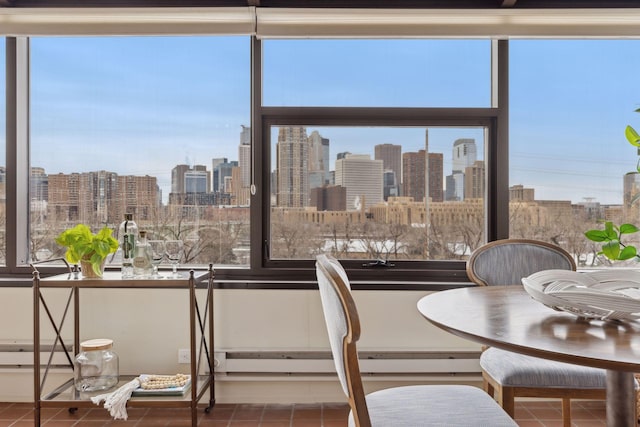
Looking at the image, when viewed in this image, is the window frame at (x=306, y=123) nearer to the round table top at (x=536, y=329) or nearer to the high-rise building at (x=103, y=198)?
the high-rise building at (x=103, y=198)

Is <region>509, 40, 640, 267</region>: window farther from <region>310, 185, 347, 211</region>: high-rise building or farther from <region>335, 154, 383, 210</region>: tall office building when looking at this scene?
<region>310, 185, 347, 211</region>: high-rise building

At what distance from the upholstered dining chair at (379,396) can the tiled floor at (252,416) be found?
1005 mm

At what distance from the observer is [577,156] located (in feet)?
8.77

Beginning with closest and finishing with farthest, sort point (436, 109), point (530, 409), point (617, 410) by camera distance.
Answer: point (617, 410)
point (530, 409)
point (436, 109)

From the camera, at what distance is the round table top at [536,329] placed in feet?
3.12

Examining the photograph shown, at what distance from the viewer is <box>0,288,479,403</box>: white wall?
8.02 feet

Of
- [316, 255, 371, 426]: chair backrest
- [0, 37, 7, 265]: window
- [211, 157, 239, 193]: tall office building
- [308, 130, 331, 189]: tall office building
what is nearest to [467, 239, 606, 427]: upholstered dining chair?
[316, 255, 371, 426]: chair backrest

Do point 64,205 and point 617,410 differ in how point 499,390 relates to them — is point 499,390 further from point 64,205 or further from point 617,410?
point 64,205

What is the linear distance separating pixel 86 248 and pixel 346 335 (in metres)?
1.57

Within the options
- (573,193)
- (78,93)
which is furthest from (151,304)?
(573,193)

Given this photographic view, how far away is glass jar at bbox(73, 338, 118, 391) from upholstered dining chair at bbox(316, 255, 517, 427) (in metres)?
1.48

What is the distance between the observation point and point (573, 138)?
2674 mm

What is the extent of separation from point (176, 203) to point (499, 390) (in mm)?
1913

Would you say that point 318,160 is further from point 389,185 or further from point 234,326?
point 234,326
